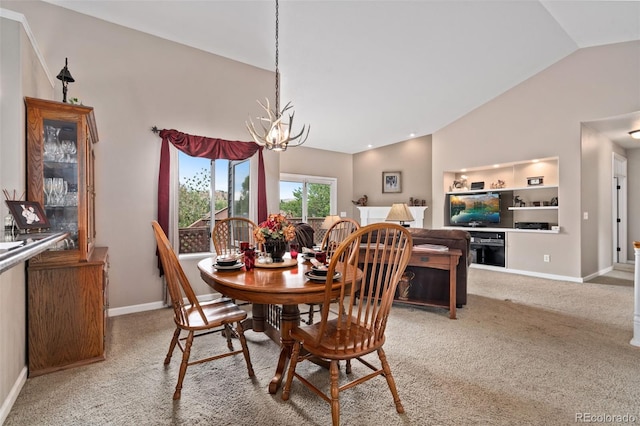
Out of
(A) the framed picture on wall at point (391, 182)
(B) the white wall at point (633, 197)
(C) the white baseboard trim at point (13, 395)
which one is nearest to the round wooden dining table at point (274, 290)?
(C) the white baseboard trim at point (13, 395)

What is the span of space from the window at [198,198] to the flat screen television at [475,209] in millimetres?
4976

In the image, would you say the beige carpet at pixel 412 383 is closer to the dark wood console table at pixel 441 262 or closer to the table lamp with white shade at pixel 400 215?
the dark wood console table at pixel 441 262

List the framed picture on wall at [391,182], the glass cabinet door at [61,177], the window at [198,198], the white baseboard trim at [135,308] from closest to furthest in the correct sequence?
1. the glass cabinet door at [61,177]
2. the white baseboard trim at [135,308]
3. the window at [198,198]
4. the framed picture on wall at [391,182]

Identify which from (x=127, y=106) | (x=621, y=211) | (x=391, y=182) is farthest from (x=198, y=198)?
(x=621, y=211)

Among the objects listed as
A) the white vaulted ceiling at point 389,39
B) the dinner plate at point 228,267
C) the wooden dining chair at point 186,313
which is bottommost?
the wooden dining chair at point 186,313

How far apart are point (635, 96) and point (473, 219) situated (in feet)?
10.1

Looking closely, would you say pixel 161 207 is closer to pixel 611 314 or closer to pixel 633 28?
pixel 611 314

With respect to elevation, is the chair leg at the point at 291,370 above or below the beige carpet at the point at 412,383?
above

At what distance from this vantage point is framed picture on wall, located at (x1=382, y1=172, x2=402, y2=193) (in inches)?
320

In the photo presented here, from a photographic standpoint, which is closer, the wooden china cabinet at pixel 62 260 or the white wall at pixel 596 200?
the wooden china cabinet at pixel 62 260

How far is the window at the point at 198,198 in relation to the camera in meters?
4.11

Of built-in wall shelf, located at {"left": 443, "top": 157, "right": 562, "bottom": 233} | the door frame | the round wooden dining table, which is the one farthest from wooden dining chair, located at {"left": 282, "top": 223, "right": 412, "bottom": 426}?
the door frame

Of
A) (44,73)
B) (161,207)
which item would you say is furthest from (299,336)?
(44,73)

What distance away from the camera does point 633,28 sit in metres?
4.38
